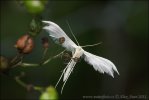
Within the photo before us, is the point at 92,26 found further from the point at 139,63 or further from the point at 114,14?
the point at 139,63

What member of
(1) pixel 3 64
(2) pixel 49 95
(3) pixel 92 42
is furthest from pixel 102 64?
(3) pixel 92 42

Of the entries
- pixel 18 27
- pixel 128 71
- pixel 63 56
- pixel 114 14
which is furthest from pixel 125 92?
pixel 63 56

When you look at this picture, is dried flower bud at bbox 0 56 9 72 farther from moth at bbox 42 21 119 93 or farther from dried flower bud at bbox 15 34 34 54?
moth at bbox 42 21 119 93

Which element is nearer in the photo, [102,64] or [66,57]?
[102,64]

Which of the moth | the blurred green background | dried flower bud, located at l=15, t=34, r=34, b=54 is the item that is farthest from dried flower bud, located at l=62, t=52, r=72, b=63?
the blurred green background

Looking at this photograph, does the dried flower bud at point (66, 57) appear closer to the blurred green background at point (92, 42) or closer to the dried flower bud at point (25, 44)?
the dried flower bud at point (25, 44)

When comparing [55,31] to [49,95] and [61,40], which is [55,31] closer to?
[61,40]

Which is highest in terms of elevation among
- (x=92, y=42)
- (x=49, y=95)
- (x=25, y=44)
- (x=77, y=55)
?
(x=25, y=44)
